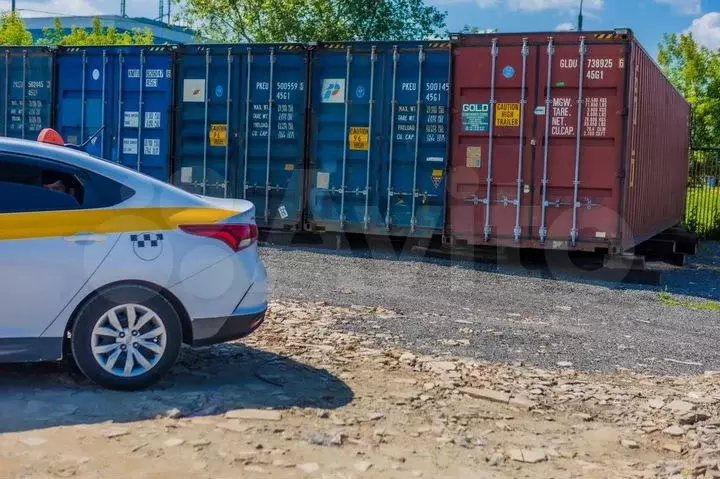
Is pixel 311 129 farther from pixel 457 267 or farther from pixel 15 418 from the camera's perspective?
pixel 15 418

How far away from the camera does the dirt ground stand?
4.88 metres

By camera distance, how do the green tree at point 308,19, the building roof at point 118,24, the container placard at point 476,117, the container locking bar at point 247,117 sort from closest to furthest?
the container placard at point 476,117, the container locking bar at point 247,117, the green tree at point 308,19, the building roof at point 118,24

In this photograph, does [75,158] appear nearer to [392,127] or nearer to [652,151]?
[392,127]

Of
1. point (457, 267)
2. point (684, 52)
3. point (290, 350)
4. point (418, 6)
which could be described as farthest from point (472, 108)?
point (684, 52)

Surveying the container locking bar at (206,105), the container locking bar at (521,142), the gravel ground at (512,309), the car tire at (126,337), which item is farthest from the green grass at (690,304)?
the container locking bar at (206,105)

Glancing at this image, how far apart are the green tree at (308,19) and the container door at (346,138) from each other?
16.4 m

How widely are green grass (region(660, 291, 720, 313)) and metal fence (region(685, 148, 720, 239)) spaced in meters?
13.6

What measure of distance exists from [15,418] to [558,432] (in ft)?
10.6

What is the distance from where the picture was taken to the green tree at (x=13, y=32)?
1275 inches

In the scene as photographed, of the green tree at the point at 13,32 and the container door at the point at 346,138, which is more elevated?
the green tree at the point at 13,32

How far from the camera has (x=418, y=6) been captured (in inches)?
1323

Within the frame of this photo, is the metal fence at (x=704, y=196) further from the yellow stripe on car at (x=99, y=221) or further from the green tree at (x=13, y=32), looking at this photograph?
the green tree at (x=13, y=32)

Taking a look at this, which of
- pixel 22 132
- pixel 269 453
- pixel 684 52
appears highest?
pixel 684 52

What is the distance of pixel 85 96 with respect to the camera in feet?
51.9
